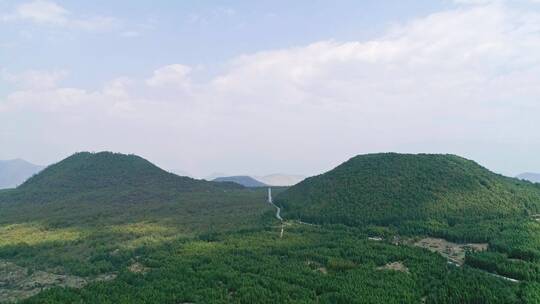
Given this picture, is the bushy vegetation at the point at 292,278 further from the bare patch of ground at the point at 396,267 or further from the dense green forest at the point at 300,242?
the bare patch of ground at the point at 396,267

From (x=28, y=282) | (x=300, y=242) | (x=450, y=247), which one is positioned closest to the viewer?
(x=28, y=282)

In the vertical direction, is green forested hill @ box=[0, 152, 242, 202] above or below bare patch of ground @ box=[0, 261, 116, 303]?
above

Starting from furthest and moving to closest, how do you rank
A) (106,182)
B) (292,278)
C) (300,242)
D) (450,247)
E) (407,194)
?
1. (106,182)
2. (407,194)
3. (300,242)
4. (450,247)
5. (292,278)

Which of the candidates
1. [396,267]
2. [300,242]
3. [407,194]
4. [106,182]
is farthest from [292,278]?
[106,182]

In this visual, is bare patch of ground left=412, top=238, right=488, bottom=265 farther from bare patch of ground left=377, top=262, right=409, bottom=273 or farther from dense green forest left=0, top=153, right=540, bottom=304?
bare patch of ground left=377, top=262, right=409, bottom=273

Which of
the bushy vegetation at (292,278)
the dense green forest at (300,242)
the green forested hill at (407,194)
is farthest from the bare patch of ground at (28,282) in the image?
the green forested hill at (407,194)

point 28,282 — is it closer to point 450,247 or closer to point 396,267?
point 396,267

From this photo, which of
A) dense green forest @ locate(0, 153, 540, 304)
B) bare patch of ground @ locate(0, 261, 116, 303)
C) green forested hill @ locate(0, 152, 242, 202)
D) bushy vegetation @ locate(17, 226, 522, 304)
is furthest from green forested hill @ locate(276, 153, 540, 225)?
green forested hill @ locate(0, 152, 242, 202)
